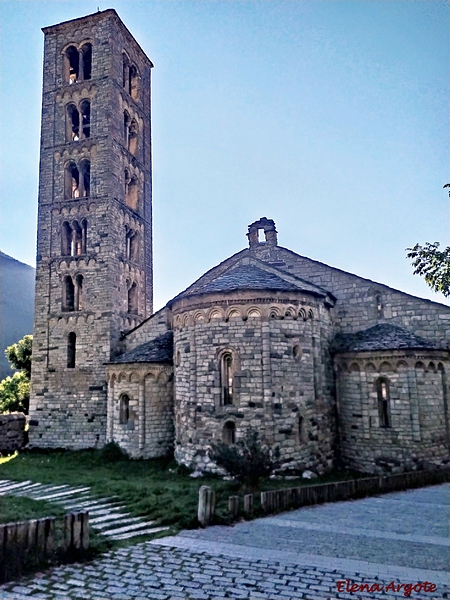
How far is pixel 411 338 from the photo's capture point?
17.1m

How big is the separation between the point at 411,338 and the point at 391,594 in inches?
485

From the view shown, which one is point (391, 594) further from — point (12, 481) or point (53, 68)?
point (53, 68)

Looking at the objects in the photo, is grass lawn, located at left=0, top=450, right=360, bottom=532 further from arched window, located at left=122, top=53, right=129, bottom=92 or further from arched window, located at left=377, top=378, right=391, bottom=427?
arched window, located at left=122, top=53, right=129, bottom=92

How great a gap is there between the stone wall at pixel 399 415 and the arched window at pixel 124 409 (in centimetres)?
924

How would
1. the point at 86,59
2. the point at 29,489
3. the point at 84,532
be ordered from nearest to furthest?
the point at 84,532 → the point at 29,489 → the point at 86,59

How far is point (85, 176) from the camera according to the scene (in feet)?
79.5

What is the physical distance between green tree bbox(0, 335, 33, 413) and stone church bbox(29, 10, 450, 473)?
24.3ft

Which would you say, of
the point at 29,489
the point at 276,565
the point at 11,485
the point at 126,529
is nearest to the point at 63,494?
the point at 29,489

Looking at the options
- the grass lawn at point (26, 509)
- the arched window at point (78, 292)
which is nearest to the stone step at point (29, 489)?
the grass lawn at point (26, 509)

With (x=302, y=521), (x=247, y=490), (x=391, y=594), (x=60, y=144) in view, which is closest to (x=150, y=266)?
(x=60, y=144)

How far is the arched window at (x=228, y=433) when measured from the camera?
15.3 m

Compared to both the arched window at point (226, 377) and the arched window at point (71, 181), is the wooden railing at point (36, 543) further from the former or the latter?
the arched window at point (71, 181)

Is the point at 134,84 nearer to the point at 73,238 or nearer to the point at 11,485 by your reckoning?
the point at 73,238

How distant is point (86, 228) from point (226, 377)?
41.0 feet
